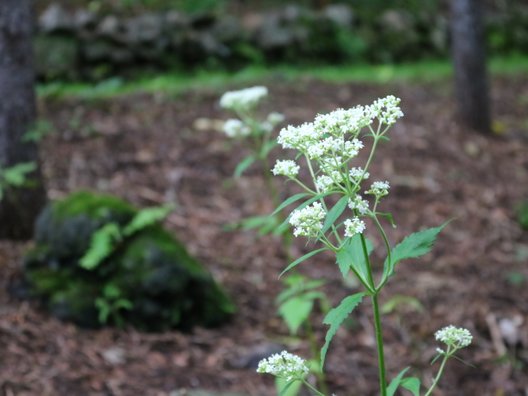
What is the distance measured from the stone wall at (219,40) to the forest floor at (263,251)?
210cm

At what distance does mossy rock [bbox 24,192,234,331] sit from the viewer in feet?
13.0

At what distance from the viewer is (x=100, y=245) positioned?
3877mm

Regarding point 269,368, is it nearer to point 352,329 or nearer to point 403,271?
point 352,329

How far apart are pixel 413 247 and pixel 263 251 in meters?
3.25

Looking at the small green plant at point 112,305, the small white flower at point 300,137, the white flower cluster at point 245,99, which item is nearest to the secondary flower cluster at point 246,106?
the white flower cluster at point 245,99

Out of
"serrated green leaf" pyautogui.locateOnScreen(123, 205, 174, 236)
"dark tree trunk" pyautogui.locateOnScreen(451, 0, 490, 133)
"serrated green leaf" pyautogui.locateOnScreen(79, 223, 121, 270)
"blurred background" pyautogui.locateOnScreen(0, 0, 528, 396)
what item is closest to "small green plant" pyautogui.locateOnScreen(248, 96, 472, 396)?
"blurred background" pyautogui.locateOnScreen(0, 0, 528, 396)

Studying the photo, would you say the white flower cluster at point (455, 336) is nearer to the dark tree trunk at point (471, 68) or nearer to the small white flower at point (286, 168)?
the small white flower at point (286, 168)

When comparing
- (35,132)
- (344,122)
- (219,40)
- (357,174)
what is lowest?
(219,40)

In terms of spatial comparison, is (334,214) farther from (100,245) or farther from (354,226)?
(100,245)

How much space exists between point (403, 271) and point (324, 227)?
133 inches

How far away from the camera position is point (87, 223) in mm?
4098

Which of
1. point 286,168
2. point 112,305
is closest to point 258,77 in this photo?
point 112,305

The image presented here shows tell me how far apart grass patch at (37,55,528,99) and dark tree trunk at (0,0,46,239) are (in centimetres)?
257

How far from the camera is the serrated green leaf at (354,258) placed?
1792mm
